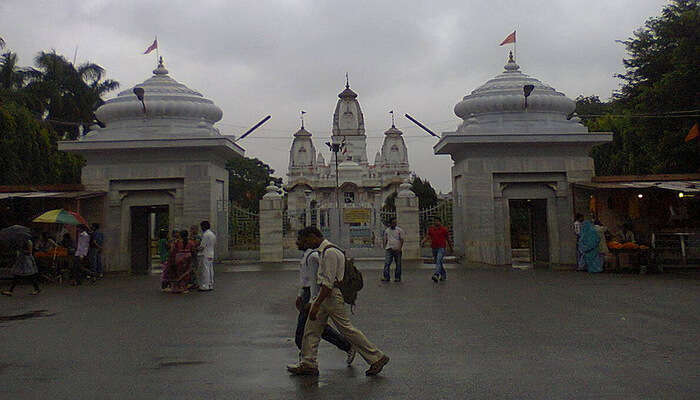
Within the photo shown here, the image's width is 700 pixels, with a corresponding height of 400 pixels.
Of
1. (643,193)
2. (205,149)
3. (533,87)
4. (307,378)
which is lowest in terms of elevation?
(307,378)

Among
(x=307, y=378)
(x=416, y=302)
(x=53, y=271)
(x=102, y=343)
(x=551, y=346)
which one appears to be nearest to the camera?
(x=307, y=378)

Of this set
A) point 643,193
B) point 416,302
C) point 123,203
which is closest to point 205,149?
point 123,203

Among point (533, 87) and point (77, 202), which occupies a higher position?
point (533, 87)

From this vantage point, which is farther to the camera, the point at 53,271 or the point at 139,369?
the point at 53,271

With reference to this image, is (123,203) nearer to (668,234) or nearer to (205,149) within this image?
(205,149)

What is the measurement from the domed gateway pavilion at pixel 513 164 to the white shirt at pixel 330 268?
451 inches

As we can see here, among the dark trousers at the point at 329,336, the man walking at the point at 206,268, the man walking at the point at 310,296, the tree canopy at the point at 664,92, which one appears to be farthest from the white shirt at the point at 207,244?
the tree canopy at the point at 664,92

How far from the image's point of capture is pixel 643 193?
15.4 metres

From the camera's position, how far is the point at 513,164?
16.7 meters

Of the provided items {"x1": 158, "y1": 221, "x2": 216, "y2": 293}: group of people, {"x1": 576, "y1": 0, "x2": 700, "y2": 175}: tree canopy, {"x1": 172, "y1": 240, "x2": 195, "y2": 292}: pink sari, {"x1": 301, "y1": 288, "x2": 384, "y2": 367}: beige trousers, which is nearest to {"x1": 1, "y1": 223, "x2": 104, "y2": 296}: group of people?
{"x1": 158, "y1": 221, "x2": 216, "y2": 293}: group of people

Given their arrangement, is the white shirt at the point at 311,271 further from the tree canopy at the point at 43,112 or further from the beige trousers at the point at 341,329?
the tree canopy at the point at 43,112

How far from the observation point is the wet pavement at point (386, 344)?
4996mm

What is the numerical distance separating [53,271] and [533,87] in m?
13.4

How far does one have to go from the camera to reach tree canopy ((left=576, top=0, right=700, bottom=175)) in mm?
19672
